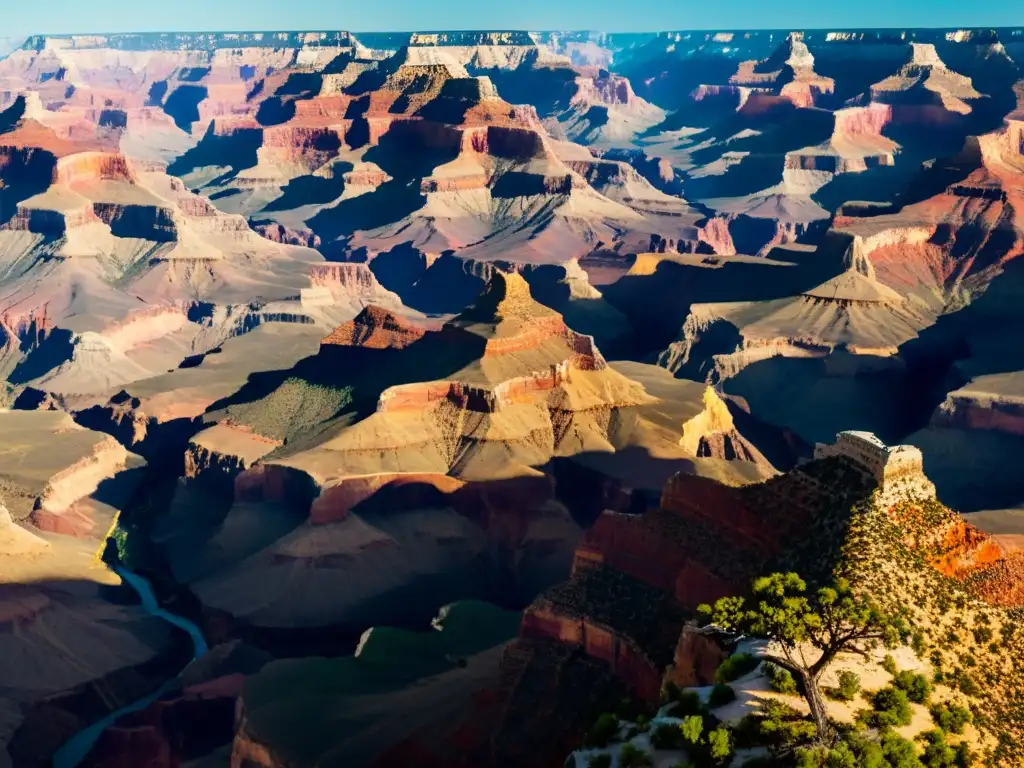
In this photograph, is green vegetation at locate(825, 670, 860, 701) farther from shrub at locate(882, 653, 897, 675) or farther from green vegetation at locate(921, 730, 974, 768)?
green vegetation at locate(921, 730, 974, 768)

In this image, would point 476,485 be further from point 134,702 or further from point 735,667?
point 735,667

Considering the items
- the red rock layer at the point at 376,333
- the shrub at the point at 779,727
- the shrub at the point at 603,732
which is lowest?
the red rock layer at the point at 376,333

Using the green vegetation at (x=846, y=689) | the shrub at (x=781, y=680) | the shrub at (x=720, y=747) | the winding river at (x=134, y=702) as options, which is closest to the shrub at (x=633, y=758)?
the shrub at (x=720, y=747)

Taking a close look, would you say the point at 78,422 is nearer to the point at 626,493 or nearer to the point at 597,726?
the point at 626,493

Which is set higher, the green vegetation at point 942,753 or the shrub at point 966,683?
the green vegetation at point 942,753

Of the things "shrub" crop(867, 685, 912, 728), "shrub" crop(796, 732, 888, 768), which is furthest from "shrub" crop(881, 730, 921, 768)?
"shrub" crop(867, 685, 912, 728)

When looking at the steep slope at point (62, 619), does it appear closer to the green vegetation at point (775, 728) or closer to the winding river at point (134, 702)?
the winding river at point (134, 702)
